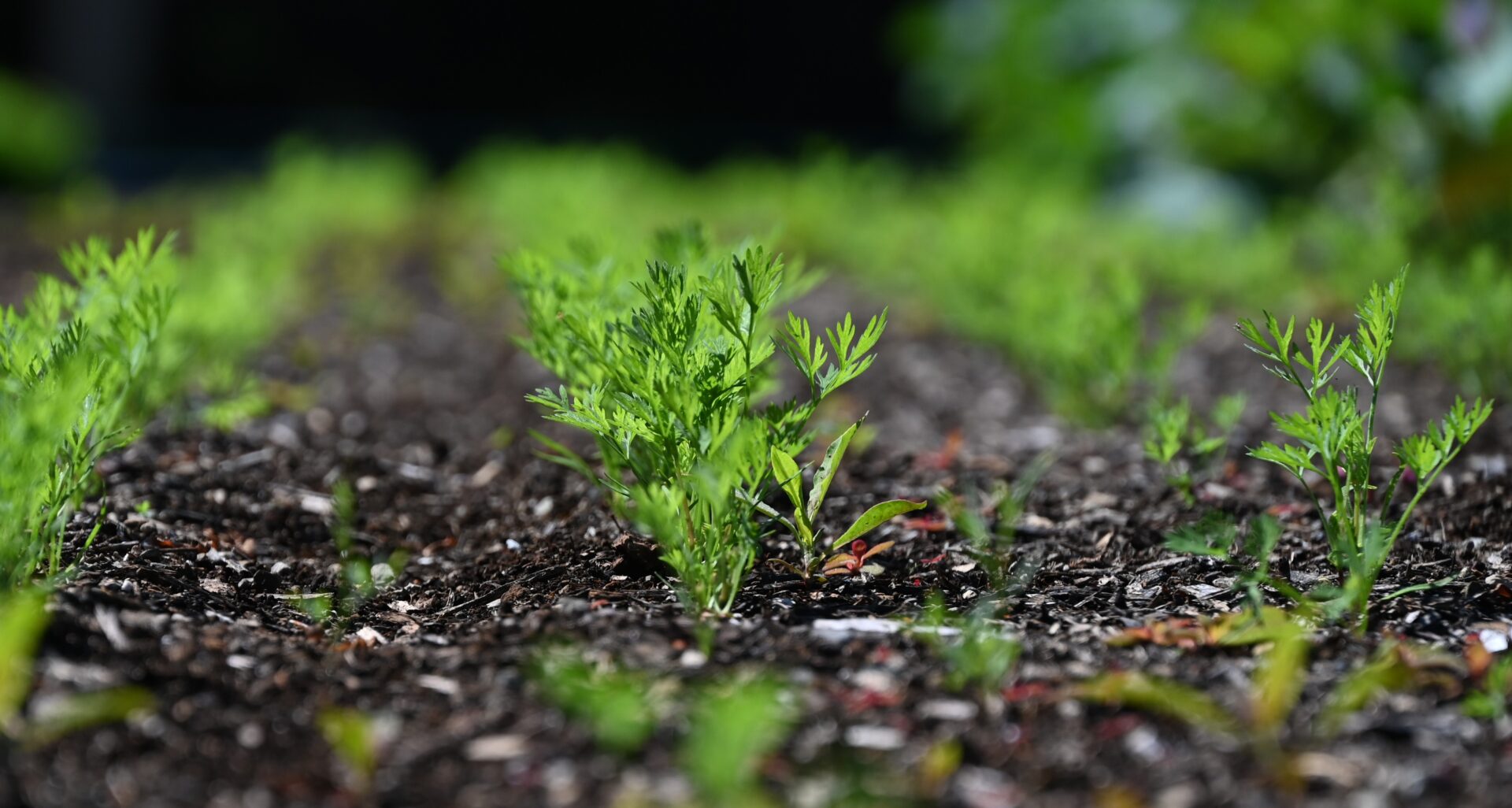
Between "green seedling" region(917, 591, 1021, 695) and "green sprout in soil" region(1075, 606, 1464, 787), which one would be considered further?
"green seedling" region(917, 591, 1021, 695)

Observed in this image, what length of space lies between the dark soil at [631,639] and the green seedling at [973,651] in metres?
0.02

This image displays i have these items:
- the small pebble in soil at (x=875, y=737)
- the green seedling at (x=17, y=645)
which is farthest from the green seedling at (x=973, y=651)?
the green seedling at (x=17, y=645)

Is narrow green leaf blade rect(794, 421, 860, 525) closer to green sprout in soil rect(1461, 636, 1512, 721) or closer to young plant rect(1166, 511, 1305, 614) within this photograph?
young plant rect(1166, 511, 1305, 614)

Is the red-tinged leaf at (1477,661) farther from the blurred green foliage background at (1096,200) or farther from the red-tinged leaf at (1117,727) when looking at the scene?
the blurred green foliage background at (1096,200)

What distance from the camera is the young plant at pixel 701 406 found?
1.79 m

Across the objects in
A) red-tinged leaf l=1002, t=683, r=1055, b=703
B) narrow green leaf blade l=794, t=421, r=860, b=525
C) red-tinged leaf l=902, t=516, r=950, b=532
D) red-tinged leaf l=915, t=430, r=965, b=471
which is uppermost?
narrow green leaf blade l=794, t=421, r=860, b=525

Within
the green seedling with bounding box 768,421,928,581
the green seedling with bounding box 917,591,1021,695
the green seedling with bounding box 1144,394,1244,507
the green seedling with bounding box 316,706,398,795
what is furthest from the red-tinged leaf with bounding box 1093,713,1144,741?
the green seedling with bounding box 316,706,398,795

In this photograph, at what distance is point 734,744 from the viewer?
49.2 inches

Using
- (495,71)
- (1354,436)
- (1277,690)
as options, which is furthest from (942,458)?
(495,71)

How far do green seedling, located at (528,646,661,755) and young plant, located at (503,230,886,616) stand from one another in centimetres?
23

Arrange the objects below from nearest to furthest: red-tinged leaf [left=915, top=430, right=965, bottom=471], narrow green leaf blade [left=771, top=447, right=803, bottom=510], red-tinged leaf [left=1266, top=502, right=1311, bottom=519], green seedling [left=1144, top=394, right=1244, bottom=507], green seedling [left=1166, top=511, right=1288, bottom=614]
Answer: green seedling [left=1166, top=511, right=1288, bottom=614] < narrow green leaf blade [left=771, top=447, right=803, bottom=510] < green seedling [left=1144, top=394, right=1244, bottom=507] < red-tinged leaf [left=1266, top=502, right=1311, bottom=519] < red-tinged leaf [left=915, top=430, right=965, bottom=471]

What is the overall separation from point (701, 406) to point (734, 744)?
0.68m

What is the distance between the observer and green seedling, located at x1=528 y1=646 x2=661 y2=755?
4.52 ft

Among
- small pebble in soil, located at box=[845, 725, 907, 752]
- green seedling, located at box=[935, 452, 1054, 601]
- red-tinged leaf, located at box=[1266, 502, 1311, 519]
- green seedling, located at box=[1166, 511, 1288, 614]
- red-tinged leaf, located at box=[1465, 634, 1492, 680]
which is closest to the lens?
small pebble in soil, located at box=[845, 725, 907, 752]
